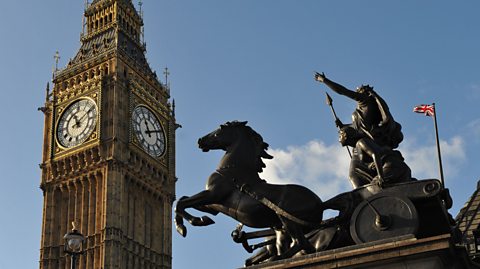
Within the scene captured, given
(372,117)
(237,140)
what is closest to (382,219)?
(372,117)

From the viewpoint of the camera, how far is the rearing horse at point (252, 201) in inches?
561

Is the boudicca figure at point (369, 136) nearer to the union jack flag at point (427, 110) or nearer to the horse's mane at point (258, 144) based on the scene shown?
the horse's mane at point (258, 144)

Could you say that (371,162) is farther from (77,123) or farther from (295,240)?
Answer: (77,123)

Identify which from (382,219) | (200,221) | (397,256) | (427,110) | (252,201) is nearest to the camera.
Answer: (397,256)

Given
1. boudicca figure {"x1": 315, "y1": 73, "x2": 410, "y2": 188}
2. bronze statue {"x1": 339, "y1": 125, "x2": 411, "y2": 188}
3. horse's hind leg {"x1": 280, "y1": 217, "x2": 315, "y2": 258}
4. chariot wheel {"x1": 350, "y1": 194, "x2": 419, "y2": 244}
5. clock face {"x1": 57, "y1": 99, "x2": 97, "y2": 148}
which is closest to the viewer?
chariot wheel {"x1": 350, "y1": 194, "x2": 419, "y2": 244}

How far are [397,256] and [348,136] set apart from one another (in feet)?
11.3

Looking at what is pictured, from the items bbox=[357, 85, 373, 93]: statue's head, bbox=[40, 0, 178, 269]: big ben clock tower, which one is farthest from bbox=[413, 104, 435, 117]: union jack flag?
bbox=[40, 0, 178, 269]: big ben clock tower

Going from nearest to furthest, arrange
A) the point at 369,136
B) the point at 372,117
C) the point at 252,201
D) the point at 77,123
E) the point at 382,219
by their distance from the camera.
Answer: the point at 382,219
the point at 252,201
the point at 369,136
the point at 372,117
the point at 77,123

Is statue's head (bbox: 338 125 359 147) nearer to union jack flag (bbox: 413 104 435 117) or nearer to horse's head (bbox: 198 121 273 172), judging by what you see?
horse's head (bbox: 198 121 273 172)

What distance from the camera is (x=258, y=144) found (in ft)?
51.6

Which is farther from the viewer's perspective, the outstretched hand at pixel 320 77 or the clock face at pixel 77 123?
the clock face at pixel 77 123

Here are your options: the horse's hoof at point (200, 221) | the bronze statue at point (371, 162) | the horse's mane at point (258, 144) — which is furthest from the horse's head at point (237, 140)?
the bronze statue at point (371, 162)

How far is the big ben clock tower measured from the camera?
7588 cm

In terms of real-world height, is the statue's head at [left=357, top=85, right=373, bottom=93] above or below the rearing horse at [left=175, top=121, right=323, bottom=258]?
above
